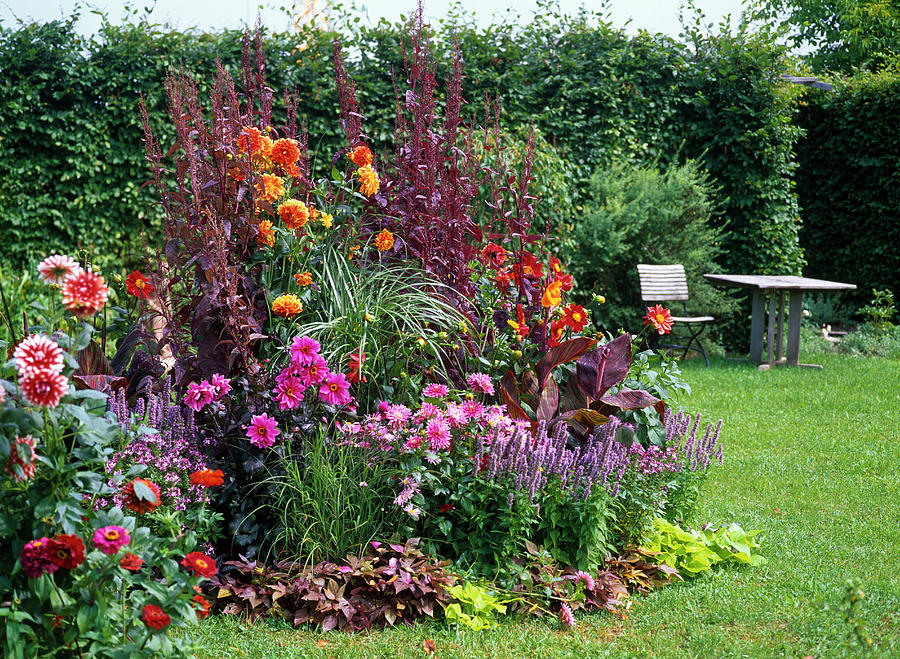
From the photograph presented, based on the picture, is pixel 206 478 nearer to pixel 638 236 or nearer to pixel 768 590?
pixel 768 590

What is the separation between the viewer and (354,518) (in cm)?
245

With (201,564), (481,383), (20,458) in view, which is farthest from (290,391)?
(20,458)

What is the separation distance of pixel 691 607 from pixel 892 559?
94 centimetres

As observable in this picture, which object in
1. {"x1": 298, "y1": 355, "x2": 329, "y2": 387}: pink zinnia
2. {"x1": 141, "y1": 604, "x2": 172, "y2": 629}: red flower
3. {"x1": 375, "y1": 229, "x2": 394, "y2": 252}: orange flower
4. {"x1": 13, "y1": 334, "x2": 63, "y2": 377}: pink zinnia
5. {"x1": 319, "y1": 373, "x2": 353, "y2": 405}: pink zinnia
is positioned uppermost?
{"x1": 375, "y1": 229, "x2": 394, "y2": 252}: orange flower

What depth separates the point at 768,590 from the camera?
2551 mm

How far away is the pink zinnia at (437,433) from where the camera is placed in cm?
242

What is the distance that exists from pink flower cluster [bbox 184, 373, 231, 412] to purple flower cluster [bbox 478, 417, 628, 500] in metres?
0.84

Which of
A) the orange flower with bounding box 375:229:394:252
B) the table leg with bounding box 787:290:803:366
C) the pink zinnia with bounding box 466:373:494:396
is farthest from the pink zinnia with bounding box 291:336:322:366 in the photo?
the table leg with bounding box 787:290:803:366

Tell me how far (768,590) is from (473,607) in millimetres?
1023

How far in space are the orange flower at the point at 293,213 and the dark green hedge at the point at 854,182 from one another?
26.0 ft

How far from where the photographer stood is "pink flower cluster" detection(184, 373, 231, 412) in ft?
7.77

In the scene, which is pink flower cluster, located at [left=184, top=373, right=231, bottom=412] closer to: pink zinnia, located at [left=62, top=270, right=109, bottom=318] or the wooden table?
pink zinnia, located at [left=62, top=270, right=109, bottom=318]

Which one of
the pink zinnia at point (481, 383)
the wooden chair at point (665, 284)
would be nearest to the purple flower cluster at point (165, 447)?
the pink zinnia at point (481, 383)

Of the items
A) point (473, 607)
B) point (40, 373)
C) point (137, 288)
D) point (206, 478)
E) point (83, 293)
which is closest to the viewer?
point (40, 373)
